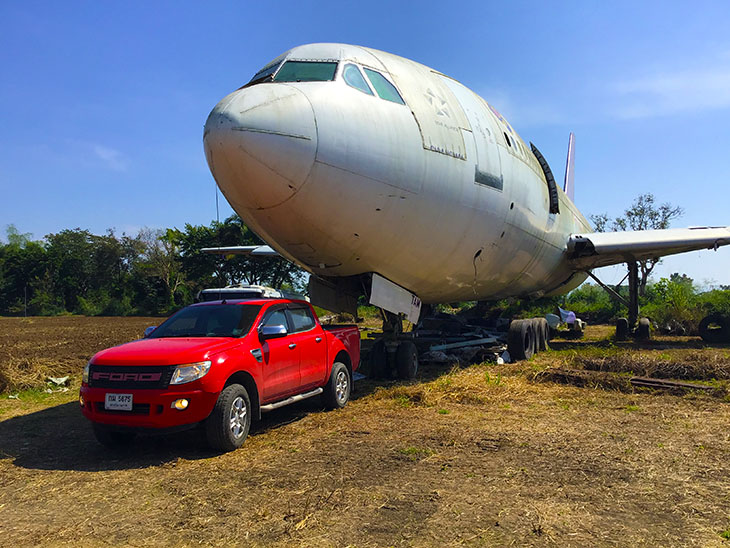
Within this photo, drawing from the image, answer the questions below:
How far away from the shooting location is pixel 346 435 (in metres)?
6.39

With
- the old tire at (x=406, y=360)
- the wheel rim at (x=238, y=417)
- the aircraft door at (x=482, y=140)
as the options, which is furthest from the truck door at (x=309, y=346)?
the aircraft door at (x=482, y=140)

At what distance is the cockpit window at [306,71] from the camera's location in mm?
7587

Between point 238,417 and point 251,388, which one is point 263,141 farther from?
point 238,417

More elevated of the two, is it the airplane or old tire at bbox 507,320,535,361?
the airplane

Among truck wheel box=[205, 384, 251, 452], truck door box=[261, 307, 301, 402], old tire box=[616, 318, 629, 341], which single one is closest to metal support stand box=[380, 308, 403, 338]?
truck door box=[261, 307, 301, 402]

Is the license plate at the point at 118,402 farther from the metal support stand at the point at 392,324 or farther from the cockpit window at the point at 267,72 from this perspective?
the metal support stand at the point at 392,324

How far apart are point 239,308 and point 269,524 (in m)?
3.92

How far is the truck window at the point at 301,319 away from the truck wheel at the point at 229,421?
5.54 feet

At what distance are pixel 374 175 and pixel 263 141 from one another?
1625mm

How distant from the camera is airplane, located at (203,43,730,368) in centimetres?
677

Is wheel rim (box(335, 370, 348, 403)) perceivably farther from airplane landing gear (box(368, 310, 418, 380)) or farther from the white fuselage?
airplane landing gear (box(368, 310, 418, 380))

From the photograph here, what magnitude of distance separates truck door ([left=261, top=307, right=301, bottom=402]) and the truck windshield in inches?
11.0

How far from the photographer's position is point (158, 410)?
5.46 m

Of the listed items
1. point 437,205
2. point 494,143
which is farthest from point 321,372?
point 494,143
